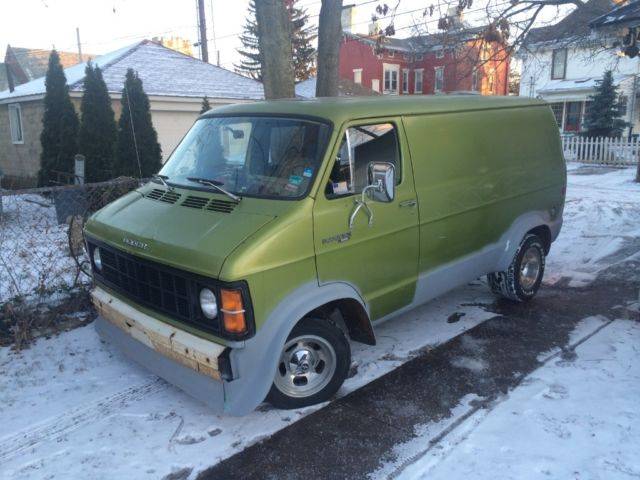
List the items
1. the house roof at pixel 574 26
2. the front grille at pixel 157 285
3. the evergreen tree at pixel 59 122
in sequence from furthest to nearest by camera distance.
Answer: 1. the evergreen tree at pixel 59 122
2. the house roof at pixel 574 26
3. the front grille at pixel 157 285

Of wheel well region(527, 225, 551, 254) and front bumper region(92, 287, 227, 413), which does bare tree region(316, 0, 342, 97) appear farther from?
front bumper region(92, 287, 227, 413)

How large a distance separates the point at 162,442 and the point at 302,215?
67.8 inches

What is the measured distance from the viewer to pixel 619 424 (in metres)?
3.52

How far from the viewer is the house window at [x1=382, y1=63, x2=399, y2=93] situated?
38625mm

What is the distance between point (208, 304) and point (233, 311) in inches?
8.0

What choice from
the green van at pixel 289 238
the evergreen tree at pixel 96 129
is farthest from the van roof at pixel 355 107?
the evergreen tree at pixel 96 129

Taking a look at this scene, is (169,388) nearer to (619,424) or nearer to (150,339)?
(150,339)

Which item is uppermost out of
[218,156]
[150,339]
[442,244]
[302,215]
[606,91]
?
[606,91]

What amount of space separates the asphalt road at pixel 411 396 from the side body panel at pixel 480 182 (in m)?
0.60

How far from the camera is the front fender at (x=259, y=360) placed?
10.7 feet

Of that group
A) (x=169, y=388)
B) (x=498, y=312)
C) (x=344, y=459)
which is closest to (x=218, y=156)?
(x=169, y=388)

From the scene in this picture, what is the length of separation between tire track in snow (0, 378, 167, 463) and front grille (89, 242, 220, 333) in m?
0.75

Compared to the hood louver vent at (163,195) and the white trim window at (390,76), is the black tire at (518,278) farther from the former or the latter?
the white trim window at (390,76)

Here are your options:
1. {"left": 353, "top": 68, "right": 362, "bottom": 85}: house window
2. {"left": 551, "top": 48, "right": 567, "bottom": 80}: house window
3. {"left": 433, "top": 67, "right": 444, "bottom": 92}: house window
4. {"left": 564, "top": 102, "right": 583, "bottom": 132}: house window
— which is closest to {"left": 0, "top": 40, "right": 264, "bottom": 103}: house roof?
{"left": 551, "top": 48, "right": 567, "bottom": 80}: house window
